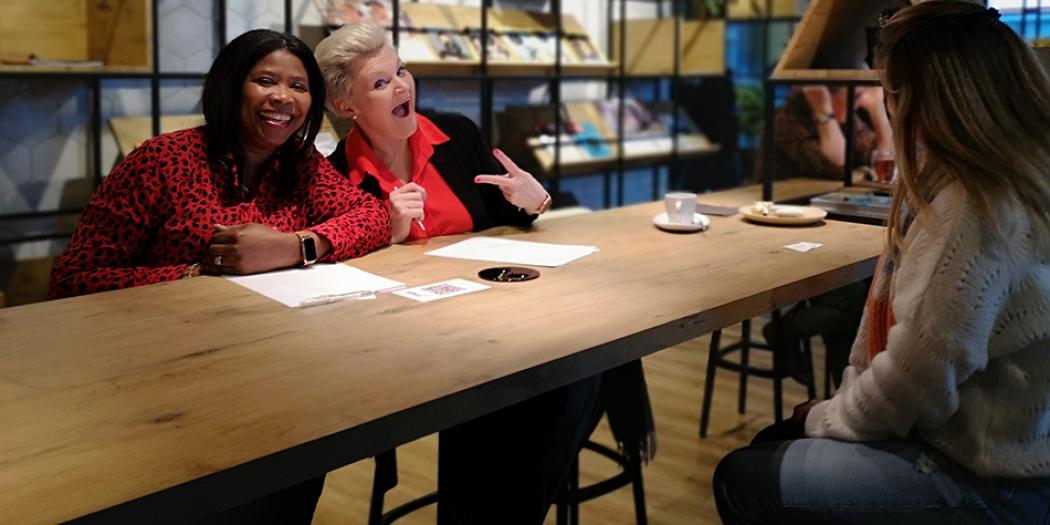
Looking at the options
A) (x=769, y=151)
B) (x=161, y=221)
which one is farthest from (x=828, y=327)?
(x=161, y=221)

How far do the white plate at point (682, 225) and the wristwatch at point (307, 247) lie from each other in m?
0.90

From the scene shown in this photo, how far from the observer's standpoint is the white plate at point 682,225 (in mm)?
2492

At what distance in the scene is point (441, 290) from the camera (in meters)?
1.84

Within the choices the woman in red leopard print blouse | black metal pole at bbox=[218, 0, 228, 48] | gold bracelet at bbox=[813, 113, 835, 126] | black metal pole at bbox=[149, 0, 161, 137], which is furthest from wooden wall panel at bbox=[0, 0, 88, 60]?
gold bracelet at bbox=[813, 113, 835, 126]

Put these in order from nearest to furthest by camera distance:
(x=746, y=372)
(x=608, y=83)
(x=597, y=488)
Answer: (x=597, y=488) < (x=746, y=372) < (x=608, y=83)

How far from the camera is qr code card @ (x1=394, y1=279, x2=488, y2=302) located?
5.88 feet

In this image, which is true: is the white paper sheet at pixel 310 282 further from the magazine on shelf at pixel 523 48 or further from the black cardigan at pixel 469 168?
the magazine on shelf at pixel 523 48

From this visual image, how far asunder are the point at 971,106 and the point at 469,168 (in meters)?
1.47

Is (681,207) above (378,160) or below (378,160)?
below

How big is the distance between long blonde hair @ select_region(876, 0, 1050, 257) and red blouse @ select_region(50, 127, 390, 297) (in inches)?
43.7

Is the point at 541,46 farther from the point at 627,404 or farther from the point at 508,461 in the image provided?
the point at 508,461

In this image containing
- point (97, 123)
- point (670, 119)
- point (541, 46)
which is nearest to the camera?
point (97, 123)

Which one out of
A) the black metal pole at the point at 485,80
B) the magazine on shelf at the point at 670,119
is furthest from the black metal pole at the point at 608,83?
the black metal pole at the point at 485,80

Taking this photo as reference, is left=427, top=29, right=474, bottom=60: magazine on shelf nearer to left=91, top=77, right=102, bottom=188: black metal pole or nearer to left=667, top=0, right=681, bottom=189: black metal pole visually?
left=91, top=77, right=102, bottom=188: black metal pole
